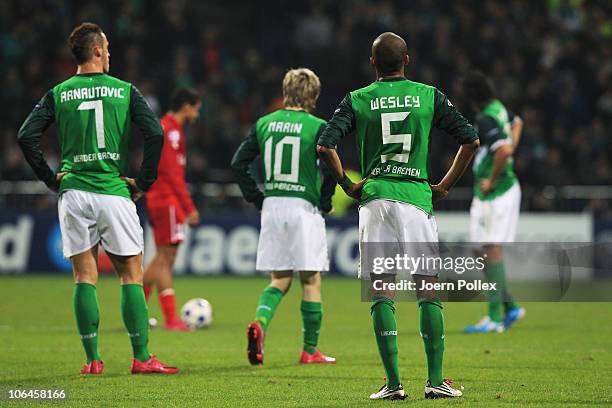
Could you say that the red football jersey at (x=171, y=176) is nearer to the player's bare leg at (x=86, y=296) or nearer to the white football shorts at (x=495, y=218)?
the white football shorts at (x=495, y=218)

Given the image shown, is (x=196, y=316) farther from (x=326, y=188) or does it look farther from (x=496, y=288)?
(x=326, y=188)

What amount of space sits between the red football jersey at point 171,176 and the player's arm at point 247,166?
2645mm

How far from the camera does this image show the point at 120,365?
907 cm

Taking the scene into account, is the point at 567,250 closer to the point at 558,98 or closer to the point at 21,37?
the point at 558,98

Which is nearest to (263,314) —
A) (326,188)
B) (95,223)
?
(326,188)

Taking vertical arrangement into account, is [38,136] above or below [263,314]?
above

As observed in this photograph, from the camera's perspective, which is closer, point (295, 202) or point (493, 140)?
point (295, 202)

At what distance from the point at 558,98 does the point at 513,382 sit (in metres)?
15.3

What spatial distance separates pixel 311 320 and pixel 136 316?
1.62m

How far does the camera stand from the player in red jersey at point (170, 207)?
12.2 meters

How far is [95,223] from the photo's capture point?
836cm

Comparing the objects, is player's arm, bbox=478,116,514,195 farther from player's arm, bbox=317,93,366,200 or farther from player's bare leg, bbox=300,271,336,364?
player's arm, bbox=317,93,366,200

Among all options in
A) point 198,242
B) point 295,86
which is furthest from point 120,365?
point 198,242

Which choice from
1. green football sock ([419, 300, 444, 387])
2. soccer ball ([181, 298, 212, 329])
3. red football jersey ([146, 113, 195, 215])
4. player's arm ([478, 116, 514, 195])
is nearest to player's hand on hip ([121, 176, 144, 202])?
green football sock ([419, 300, 444, 387])
